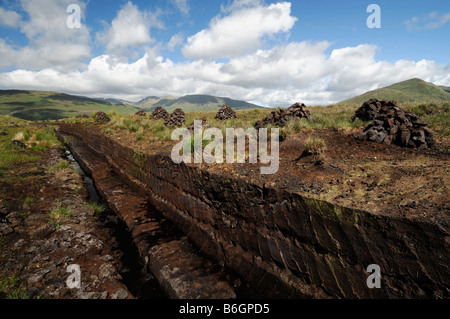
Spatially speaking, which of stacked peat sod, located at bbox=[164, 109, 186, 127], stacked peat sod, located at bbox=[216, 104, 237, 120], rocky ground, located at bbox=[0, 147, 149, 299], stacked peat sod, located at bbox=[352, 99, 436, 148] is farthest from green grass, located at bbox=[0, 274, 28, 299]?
stacked peat sod, located at bbox=[216, 104, 237, 120]

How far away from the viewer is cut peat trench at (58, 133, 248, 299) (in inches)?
187

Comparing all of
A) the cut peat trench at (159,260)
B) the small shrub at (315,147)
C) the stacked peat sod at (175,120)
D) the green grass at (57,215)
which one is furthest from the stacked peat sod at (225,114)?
the green grass at (57,215)

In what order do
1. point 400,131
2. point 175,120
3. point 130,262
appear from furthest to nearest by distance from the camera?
point 175,120, point 400,131, point 130,262

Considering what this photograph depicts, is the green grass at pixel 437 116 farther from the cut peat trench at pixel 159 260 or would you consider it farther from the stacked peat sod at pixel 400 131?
the cut peat trench at pixel 159 260

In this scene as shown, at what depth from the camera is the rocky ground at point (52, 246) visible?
4555mm

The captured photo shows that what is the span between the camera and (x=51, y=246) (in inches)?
230

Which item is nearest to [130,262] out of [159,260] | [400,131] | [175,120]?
[159,260]

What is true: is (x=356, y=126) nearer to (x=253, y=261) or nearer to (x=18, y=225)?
(x=253, y=261)

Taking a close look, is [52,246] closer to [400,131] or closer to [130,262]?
[130,262]

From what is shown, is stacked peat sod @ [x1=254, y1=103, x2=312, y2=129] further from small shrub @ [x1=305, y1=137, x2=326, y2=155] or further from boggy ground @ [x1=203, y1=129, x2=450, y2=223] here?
small shrub @ [x1=305, y1=137, x2=326, y2=155]

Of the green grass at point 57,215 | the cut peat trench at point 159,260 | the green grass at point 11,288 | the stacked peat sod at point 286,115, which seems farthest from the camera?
the stacked peat sod at point 286,115

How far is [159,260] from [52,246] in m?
3.14

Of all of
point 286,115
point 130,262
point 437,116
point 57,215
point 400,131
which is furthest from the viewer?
point 286,115

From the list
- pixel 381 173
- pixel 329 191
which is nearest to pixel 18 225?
pixel 329 191
